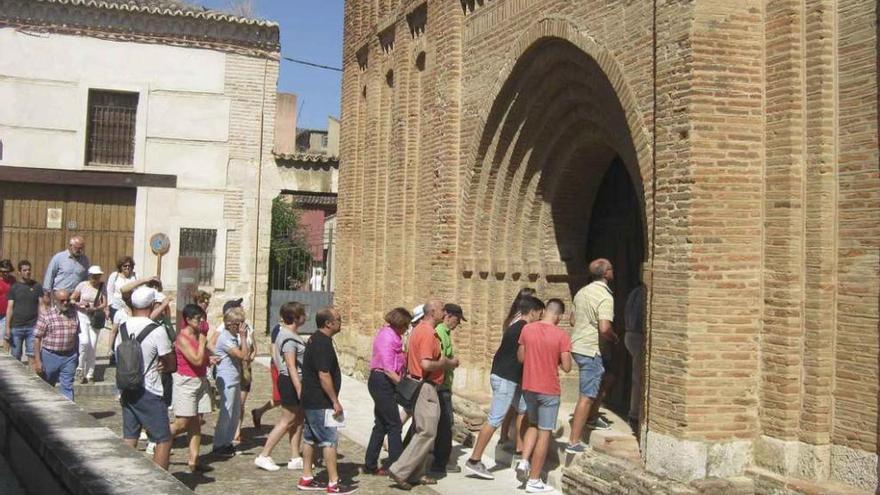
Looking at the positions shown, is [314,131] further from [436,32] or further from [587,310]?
[587,310]

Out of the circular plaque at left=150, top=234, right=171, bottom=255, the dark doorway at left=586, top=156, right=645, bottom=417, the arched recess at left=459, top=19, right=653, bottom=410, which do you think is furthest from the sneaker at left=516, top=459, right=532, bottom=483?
the circular plaque at left=150, top=234, right=171, bottom=255

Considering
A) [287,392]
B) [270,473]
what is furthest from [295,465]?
[287,392]

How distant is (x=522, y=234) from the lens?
11.7m

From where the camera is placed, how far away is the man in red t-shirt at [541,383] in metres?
8.64

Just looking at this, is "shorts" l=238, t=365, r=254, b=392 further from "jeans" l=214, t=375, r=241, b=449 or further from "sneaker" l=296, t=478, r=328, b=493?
"sneaker" l=296, t=478, r=328, b=493

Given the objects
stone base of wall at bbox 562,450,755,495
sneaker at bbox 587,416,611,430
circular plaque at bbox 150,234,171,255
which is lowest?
stone base of wall at bbox 562,450,755,495

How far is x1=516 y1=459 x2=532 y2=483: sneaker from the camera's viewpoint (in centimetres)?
887

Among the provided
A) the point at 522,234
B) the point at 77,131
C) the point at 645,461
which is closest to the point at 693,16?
the point at 645,461

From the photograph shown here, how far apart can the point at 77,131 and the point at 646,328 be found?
15364 millimetres

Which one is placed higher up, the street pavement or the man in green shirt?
the man in green shirt

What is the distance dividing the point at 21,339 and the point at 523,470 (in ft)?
21.9

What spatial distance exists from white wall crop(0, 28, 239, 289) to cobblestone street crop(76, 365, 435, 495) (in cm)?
889

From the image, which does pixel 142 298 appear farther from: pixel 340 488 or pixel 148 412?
pixel 340 488

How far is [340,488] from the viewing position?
8422 mm
